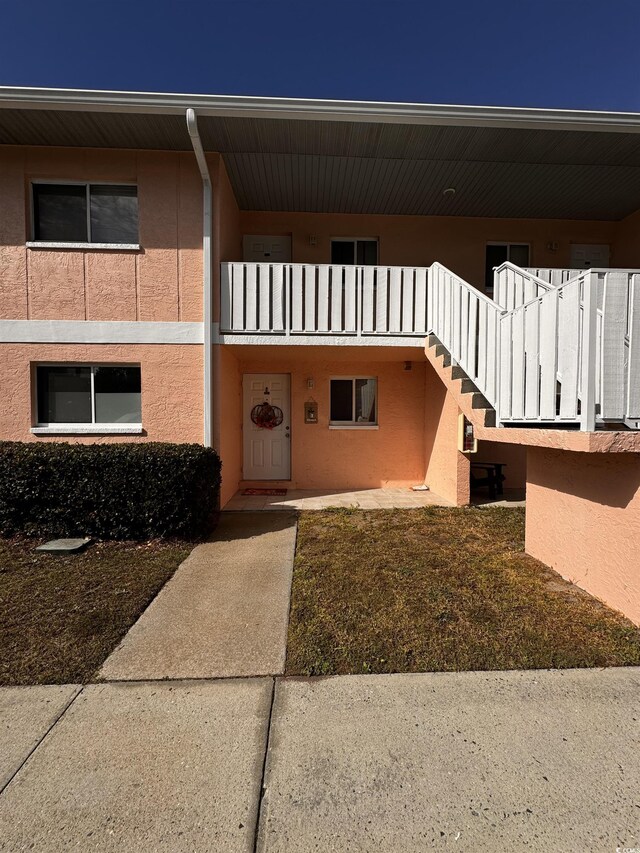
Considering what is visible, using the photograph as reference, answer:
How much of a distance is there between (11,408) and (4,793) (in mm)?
6161

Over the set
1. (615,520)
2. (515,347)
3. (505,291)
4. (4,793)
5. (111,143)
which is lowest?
(4,793)

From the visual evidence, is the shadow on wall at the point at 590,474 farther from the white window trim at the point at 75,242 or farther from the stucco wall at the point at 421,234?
the white window trim at the point at 75,242

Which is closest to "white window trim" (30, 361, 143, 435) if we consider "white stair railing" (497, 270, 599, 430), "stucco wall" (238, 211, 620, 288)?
"stucco wall" (238, 211, 620, 288)

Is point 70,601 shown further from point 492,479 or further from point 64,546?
point 492,479

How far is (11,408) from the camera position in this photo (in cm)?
646

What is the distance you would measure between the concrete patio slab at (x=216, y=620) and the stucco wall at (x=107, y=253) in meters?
4.21

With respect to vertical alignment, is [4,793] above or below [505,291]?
below

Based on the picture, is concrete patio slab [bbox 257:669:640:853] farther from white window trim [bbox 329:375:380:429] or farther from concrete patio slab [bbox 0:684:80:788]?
white window trim [bbox 329:375:380:429]

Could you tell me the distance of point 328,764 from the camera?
1971mm

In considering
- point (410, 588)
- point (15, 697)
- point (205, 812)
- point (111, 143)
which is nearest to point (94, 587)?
point (15, 697)

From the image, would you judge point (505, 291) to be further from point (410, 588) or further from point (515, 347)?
point (410, 588)

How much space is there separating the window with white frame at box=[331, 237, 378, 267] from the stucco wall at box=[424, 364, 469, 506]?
105 inches

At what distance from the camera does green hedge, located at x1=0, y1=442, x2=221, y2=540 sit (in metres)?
5.16

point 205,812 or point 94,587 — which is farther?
point 94,587
